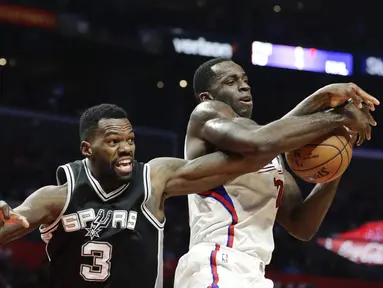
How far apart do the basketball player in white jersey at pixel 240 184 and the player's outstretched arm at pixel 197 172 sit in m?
0.07

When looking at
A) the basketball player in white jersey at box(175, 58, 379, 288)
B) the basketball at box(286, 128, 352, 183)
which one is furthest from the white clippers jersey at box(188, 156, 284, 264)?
the basketball at box(286, 128, 352, 183)

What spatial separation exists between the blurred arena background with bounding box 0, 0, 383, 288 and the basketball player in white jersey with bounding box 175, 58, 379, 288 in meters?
7.66

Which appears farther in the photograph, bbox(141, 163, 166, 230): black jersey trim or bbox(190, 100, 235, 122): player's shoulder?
bbox(190, 100, 235, 122): player's shoulder

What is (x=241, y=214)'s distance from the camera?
150 inches

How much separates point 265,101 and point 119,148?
13875 mm

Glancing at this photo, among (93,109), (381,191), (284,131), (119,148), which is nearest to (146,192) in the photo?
(119,148)

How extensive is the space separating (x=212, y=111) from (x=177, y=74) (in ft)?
41.7

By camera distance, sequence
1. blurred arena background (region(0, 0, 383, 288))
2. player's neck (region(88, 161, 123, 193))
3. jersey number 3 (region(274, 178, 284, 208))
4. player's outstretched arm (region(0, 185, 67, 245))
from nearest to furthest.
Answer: player's outstretched arm (region(0, 185, 67, 245)) < player's neck (region(88, 161, 123, 193)) < jersey number 3 (region(274, 178, 284, 208)) < blurred arena background (region(0, 0, 383, 288))

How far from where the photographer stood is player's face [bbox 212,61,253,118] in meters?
4.10

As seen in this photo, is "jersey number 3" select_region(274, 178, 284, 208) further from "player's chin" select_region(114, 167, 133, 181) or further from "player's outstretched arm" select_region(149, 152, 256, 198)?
"player's chin" select_region(114, 167, 133, 181)

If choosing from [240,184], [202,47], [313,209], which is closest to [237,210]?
[240,184]

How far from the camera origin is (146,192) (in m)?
3.49

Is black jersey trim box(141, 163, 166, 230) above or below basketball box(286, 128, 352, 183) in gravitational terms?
below

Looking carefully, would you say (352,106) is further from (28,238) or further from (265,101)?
(265,101)
